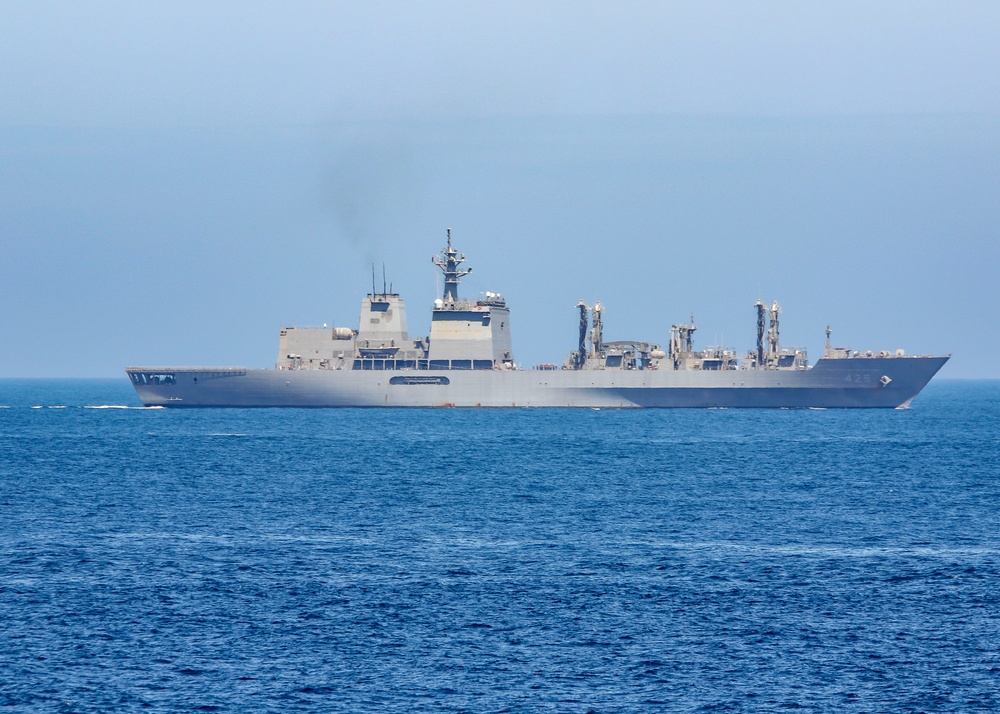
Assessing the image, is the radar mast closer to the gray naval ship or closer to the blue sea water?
the gray naval ship

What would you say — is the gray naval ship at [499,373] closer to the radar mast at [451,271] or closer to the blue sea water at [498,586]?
the radar mast at [451,271]

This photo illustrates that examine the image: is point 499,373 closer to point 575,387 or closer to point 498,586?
point 575,387

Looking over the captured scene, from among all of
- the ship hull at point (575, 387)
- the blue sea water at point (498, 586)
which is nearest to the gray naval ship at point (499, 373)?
the ship hull at point (575, 387)

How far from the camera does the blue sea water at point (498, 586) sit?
53.6 ft

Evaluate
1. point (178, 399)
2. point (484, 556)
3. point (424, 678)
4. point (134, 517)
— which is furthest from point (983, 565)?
point (178, 399)

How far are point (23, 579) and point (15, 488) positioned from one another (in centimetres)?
1638

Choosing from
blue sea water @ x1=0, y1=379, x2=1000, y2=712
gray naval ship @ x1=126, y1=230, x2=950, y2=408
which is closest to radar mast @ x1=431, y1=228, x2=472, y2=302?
gray naval ship @ x1=126, y1=230, x2=950, y2=408

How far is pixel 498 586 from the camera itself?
22453 mm

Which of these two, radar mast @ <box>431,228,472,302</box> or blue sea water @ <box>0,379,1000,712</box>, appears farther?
radar mast @ <box>431,228,472,302</box>

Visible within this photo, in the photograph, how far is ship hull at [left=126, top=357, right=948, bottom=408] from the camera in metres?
74.9

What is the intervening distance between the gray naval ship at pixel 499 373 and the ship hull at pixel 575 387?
0.22 ft

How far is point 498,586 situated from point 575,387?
55457 millimetres

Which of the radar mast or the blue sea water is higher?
the radar mast

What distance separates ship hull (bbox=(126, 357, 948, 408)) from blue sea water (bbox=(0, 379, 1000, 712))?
2816 cm
